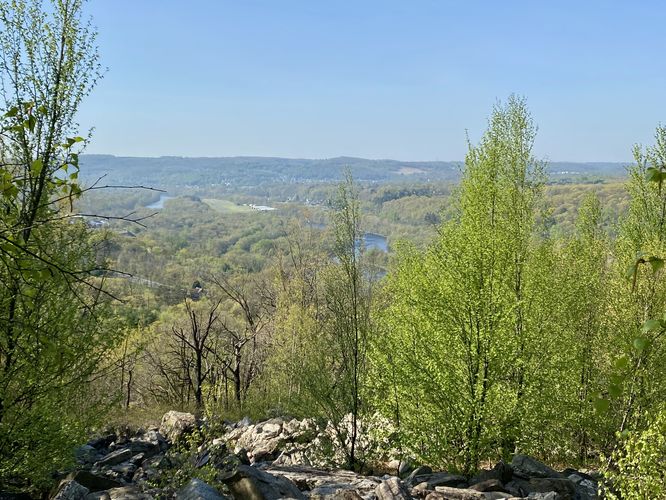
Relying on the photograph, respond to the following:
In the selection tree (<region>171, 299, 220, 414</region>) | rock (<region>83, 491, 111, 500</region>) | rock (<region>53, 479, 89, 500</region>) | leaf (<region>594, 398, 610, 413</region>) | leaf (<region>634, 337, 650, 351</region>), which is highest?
leaf (<region>634, 337, 650, 351</region>)

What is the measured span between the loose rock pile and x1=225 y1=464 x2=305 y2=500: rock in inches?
0.6

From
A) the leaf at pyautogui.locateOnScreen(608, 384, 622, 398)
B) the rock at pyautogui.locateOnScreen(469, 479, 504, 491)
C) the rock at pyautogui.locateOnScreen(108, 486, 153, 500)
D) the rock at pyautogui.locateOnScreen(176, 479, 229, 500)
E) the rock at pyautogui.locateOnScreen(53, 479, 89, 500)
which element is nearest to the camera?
the leaf at pyautogui.locateOnScreen(608, 384, 622, 398)

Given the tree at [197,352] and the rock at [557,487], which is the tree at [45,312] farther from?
the tree at [197,352]

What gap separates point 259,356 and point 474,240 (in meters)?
24.7

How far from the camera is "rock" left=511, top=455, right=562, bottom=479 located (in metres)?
12.5

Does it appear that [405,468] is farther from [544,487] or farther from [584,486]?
[544,487]

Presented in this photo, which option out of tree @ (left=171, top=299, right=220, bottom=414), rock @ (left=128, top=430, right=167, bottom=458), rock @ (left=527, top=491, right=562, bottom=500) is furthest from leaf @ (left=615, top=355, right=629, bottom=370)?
tree @ (left=171, top=299, right=220, bottom=414)

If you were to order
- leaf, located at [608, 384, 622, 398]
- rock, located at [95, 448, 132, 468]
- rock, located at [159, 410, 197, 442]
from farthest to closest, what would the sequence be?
rock, located at [159, 410, 197, 442] < rock, located at [95, 448, 132, 468] < leaf, located at [608, 384, 622, 398]

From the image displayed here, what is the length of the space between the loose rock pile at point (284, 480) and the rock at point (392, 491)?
17 millimetres

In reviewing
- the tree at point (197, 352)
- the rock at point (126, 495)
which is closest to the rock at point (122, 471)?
the rock at point (126, 495)

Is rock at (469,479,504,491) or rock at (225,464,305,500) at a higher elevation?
rock at (225,464,305,500)

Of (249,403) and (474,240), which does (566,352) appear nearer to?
(474,240)

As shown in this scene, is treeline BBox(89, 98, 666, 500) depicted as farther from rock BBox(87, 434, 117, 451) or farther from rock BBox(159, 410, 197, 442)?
rock BBox(87, 434, 117, 451)

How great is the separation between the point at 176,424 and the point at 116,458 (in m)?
4.61
